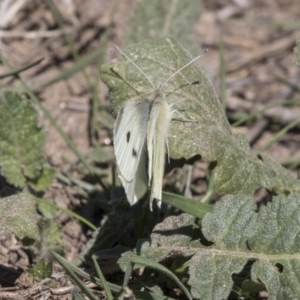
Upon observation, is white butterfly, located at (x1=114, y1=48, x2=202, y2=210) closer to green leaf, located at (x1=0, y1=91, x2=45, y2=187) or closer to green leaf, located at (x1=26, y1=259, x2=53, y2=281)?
green leaf, located at (x1=26, y1=259, x2=53, y2=281)

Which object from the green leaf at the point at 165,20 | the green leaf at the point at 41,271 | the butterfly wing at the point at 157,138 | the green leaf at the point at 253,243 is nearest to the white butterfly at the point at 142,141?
the butterfly wing at the point at 157,138

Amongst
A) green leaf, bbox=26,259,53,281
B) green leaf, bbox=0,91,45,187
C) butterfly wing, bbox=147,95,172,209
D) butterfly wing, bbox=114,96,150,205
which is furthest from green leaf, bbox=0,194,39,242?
green leaf, bbox=0,91,45,187

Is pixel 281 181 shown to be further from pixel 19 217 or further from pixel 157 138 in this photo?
pixel 19 217

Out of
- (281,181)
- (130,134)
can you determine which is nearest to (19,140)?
(130,134)

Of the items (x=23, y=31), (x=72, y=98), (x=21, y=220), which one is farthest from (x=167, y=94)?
(x=23, y=31)

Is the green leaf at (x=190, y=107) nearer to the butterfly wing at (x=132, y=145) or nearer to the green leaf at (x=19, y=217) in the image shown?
the butterfly wing at (x=132, y=145)
